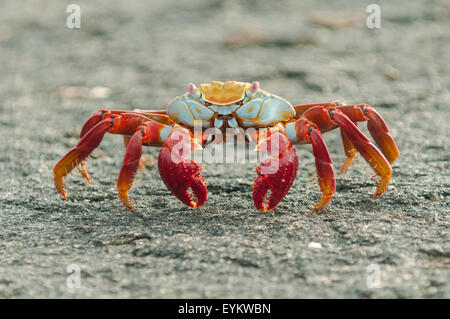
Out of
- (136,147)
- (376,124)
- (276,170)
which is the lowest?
(276,170)

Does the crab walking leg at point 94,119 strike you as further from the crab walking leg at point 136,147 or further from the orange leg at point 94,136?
the crab walking leg at point 136,147

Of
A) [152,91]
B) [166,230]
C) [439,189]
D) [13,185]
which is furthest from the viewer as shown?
[152,91]

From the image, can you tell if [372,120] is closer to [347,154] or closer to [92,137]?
[347,154]

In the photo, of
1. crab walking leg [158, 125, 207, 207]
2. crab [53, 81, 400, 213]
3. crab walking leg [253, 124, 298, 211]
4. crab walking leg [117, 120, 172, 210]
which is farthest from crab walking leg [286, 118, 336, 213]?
crab walking leg [117, 120, 172, 210]

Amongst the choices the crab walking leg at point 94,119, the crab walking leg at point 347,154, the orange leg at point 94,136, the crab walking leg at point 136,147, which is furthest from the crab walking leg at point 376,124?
the crab walking leg at point 94,119

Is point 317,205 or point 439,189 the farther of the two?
point 439,189

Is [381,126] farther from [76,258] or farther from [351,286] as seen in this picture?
[76,258]

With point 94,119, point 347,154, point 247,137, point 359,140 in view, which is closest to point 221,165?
point 247,137

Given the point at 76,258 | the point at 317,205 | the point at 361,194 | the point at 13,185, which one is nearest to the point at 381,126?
the point at 361,194
